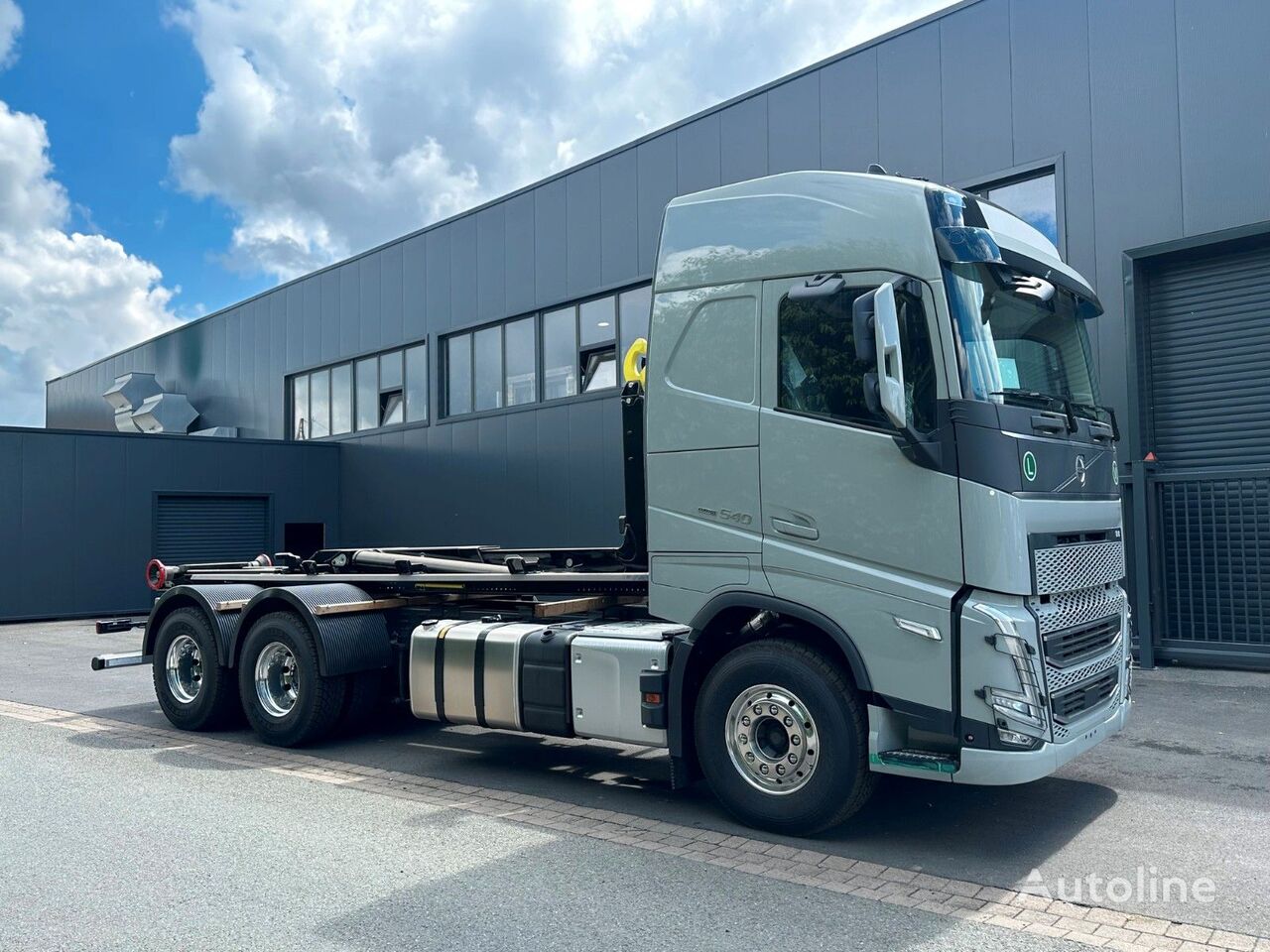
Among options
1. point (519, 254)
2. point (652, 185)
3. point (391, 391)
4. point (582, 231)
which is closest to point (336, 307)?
point (391, 391)

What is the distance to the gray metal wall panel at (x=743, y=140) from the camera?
51.2 ft

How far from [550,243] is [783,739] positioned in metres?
15.1

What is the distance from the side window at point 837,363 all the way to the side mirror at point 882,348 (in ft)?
0.36

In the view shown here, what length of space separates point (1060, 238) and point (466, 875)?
10.5 metres

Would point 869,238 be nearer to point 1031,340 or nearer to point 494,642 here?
point 1031,340

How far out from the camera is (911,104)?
13.9 m

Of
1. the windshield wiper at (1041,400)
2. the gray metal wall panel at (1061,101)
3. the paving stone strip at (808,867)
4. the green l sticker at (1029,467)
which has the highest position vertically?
the gray metal wall panel at (1061,101)

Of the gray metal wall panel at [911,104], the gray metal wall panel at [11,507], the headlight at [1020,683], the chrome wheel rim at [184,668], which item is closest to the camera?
the headlight at [1020,683]

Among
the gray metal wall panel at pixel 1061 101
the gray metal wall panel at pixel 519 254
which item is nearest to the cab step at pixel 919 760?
the gray metal wall panel at pixel 1061 101

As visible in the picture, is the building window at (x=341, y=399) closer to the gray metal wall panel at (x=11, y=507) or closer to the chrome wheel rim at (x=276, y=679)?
the gray metal wall panel at (x=11, y=507)

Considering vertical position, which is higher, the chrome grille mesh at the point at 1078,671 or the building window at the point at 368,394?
the building window at the point at 368,394

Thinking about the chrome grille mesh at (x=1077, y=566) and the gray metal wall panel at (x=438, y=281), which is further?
the gray metal wall panel at (x=438, y=281)

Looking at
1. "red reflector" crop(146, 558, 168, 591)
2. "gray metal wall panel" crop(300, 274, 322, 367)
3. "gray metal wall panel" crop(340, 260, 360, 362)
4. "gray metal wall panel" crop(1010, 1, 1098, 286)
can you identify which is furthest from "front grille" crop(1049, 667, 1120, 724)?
"gray metal wall panel" crop(300, 274, 322, 367)

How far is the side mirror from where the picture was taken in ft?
16.5
